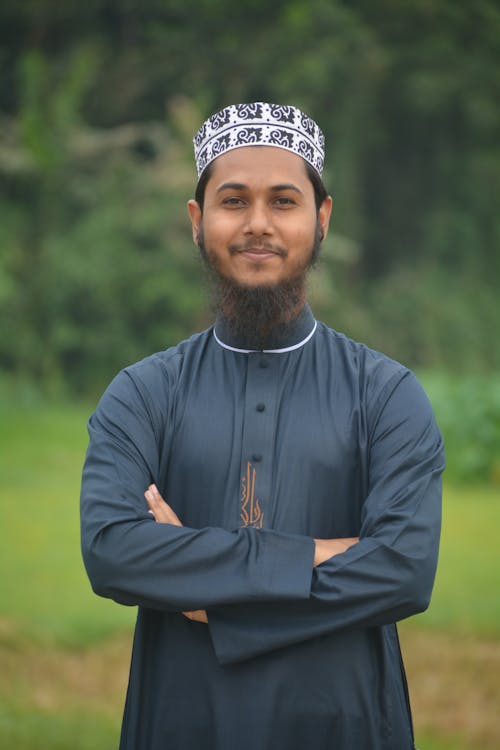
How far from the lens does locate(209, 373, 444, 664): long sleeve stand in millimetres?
1654

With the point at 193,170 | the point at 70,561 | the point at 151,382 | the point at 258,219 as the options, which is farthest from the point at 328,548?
the point at 193,170

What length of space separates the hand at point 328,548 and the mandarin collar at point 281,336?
392 millimetres

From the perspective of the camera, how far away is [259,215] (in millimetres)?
1769

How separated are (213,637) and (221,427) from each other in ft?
1.22

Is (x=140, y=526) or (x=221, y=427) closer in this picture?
(x=140, y=526)

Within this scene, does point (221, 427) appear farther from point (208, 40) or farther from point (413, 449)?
point (208, 40)

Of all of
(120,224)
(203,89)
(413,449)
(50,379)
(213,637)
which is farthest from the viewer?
(203,89)

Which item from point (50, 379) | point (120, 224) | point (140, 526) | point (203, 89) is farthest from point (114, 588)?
point (203, 89)

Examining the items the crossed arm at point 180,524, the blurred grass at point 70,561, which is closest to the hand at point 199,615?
the crossed arm at point 180,524

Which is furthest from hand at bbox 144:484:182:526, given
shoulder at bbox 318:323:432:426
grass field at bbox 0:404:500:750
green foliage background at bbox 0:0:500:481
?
green foliage background at bbox 0:0:500:481

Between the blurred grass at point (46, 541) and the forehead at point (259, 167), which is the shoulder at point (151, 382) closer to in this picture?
the forehead at point (259, 167)

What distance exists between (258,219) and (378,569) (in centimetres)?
64

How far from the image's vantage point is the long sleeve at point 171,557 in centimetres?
164

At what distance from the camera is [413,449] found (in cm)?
177
